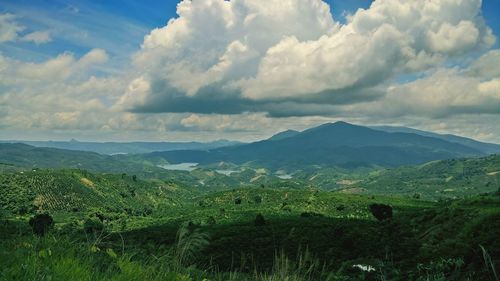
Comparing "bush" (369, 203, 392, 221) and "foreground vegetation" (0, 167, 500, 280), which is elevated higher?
"foreground vegetation" (0, 167, 500, 280)

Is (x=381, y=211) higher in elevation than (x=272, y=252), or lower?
lower

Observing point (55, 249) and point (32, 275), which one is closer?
point (32, 275)

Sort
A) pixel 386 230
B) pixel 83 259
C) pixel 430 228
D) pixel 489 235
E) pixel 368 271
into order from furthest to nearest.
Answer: pixel 386 230 → pixel 430 228 → pixel 489 235 → pixel 368 271 → pixel 83 259

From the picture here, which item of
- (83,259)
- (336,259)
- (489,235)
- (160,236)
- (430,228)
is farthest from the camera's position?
(160,236)

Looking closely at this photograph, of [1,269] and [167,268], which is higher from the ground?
[1,269]

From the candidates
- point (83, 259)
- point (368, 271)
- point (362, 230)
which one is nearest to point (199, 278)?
point (83, 259)

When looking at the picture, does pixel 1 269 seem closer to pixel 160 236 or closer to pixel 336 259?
pixel 336 259

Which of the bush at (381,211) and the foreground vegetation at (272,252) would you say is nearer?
the foreground vegetation at (272,252)

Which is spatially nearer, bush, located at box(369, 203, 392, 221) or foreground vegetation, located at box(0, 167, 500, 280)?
foreground vegetation, located at box(0, 167, 500, 280)

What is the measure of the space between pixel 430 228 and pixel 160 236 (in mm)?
74221

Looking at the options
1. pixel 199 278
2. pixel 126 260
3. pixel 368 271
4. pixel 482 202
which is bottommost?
pixel 482 202

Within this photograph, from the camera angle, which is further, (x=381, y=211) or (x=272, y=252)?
(x=381, y=211)

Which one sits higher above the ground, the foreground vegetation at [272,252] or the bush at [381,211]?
the foreground vegetation at [272,252]

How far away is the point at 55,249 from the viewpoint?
21.4ft
